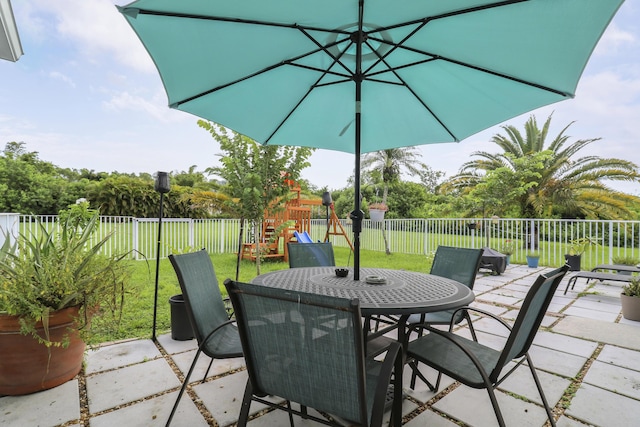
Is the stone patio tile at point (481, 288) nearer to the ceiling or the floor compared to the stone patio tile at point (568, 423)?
nearer to the floor

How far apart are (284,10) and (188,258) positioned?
5.02 feet

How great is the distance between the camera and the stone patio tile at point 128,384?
1.98 meters

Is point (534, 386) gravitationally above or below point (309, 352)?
below

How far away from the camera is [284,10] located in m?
1.79

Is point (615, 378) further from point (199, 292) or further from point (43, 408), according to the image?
point (43, 408)

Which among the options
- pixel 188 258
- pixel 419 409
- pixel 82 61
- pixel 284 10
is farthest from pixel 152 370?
pixel 82 61

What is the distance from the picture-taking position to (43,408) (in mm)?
1881

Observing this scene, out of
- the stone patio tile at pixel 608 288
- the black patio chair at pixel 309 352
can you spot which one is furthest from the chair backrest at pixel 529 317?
the stone patio tile at pixel 608 288

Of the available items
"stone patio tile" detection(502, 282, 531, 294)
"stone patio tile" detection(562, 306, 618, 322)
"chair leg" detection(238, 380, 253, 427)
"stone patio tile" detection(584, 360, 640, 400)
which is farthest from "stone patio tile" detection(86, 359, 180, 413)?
"stone patio tile" detection(502, 282, 531, 294)

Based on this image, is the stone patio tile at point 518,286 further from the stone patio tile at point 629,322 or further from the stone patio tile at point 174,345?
the stone patio tile at point 174,345

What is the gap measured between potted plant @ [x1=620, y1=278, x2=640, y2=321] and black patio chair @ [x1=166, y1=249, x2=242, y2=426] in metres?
4.31

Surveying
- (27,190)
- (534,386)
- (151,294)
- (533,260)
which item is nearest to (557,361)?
(534,386)

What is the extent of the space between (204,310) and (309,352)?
105 centimetres

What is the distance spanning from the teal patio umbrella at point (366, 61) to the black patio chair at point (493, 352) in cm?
66
